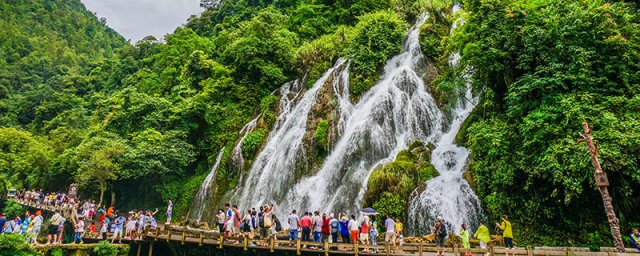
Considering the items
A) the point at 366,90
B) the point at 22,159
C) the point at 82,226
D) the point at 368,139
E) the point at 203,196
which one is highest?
the point at 366,90

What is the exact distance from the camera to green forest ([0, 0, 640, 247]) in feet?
41.3

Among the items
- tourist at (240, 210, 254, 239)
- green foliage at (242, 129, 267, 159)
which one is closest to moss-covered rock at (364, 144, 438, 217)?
tourist at (240, 210, 254, 239)

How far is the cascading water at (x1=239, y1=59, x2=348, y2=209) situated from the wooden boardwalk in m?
5.04

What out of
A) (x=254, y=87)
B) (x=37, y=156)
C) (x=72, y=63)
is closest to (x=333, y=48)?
(x=254, y=87)

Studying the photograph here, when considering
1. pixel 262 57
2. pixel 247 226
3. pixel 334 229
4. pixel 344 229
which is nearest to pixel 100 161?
pixel 262 57

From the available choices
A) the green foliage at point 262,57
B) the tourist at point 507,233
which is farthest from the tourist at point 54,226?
the tourist at point 507,233

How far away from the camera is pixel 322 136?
69.3 feet

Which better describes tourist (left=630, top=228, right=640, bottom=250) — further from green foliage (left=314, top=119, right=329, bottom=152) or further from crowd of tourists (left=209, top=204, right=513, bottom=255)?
green foliage (left=314, top=119, right=329, bottom=152)

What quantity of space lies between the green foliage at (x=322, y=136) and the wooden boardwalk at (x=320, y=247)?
7078mm

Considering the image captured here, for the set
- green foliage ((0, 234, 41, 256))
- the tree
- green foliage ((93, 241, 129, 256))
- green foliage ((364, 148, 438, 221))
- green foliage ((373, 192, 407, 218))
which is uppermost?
the tree

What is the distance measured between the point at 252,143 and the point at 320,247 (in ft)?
40.4

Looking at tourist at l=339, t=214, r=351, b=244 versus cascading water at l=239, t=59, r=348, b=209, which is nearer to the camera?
tourist at l=339, t=214, r=351, b=244

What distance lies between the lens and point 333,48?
28.8 m

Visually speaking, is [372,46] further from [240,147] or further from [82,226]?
[82,226]
